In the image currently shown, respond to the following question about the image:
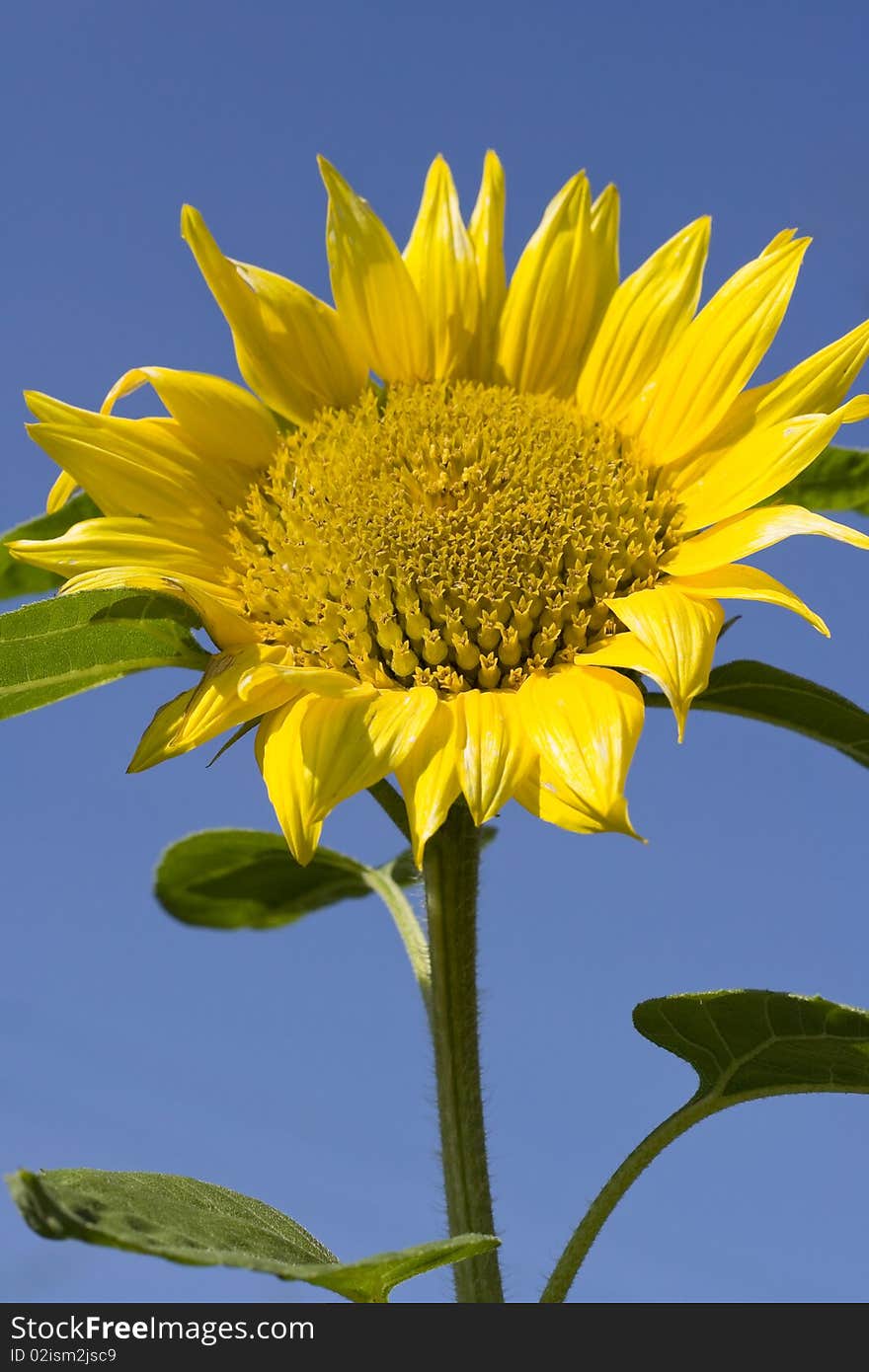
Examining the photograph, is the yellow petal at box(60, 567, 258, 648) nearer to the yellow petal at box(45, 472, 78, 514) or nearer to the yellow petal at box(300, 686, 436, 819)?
the yellow petal at box(300, 686, 436, 819)

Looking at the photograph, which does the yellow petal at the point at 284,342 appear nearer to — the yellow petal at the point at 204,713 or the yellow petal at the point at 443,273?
the yellow petal at the point at 443,273

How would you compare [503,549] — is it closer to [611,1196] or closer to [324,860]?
[611,1196]

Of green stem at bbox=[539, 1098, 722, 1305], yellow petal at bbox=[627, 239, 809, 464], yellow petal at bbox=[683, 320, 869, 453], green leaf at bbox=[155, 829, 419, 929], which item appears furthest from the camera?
green leaf at bbox=[155, 829, 419, 929]

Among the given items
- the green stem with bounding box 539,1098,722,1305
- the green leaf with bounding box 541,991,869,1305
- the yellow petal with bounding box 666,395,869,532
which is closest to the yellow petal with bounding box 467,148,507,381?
the yellow petal with bounding box 666,395,869,532

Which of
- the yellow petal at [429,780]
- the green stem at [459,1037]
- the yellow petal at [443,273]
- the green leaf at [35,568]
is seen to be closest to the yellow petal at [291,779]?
the yellow petal at [429,780]
